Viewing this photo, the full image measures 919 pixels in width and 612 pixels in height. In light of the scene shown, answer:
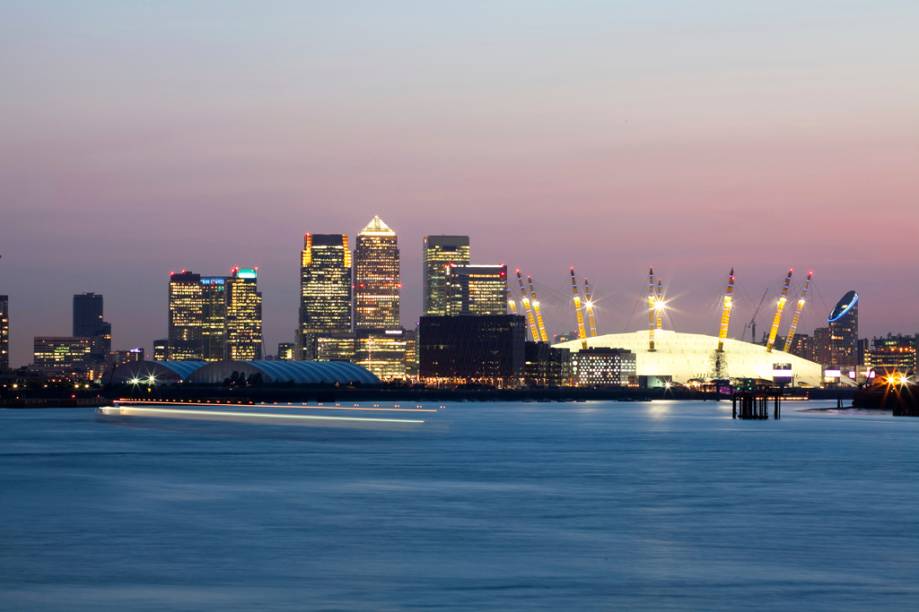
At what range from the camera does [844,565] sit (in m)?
41.3

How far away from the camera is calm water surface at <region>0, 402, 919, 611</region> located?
35.9 m

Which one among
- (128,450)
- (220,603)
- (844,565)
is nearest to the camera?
(220,603)

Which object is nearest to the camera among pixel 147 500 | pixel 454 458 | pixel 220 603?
pixel 220 603

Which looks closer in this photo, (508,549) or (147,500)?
(508,549)

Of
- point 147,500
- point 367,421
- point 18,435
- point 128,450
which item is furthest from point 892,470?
point 367,421

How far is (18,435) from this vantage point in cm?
13538

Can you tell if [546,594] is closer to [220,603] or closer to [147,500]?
[220,603]

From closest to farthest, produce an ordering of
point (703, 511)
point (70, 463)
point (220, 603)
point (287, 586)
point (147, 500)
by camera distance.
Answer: point (220, 603) → point (287, 586) → point (703, 511) → point (147, 500) → point (70, 463)

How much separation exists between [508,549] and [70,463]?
166 ft

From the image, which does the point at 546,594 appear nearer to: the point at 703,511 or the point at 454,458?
the point at 703,511

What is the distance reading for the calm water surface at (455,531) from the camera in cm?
3594

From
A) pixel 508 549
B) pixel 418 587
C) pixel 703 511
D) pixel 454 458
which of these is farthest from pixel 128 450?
pixel 418 587

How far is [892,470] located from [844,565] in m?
45.5

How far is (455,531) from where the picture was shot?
164 feet
